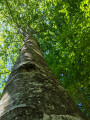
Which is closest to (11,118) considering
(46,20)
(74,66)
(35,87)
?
(35,87)

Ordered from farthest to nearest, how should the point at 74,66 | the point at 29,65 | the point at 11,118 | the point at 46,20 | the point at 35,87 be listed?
the point at 46,20 < the point at 74,66 < the point at 29,65 < the point at 35,87 < the point at 11,118

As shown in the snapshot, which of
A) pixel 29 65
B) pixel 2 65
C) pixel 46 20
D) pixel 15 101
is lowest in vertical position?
pixel 15 101

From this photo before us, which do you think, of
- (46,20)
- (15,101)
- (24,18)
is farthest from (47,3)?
(15,101)

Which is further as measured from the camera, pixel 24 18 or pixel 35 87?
pixel 24 18

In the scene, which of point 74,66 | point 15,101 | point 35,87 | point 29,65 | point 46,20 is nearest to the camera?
point 15,101

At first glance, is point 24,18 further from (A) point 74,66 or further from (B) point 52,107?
(B) point 52,107

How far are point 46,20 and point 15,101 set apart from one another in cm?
991

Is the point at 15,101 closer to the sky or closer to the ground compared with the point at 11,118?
closer to the sky

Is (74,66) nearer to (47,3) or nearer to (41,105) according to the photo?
(41,105)

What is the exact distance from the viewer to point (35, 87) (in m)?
1.05

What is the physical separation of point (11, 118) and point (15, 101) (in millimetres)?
193

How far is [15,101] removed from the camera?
2.88ft

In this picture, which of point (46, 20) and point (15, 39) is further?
point (15, 39)

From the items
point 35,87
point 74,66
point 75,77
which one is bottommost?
Answer: point 35,87
